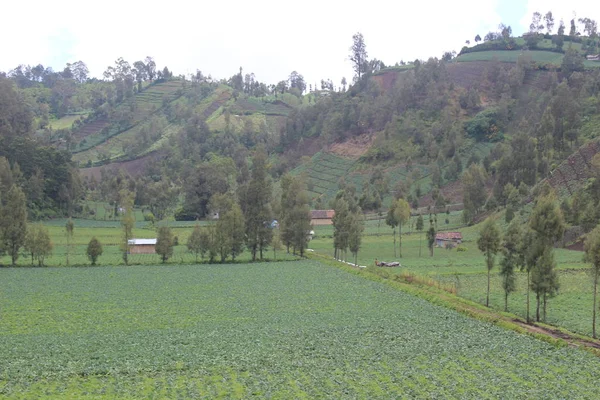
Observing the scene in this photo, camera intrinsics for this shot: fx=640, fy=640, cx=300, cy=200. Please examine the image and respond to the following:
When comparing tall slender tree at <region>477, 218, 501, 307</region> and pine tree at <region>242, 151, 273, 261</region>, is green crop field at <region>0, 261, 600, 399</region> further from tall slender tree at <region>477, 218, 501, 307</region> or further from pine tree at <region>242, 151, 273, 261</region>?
pine tree at <region>242, 151, 273, 261</region>

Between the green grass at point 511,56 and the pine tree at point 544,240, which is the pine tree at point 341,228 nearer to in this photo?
the pine tree at point 544,240

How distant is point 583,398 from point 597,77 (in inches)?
4817

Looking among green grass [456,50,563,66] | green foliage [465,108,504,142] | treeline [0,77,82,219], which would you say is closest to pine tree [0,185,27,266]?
treeline [0,77,82,219]

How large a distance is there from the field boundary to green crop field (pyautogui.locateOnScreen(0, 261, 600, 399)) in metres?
0.93

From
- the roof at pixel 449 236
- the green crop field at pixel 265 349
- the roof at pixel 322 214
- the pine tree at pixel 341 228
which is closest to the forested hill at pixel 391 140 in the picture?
the roof at pixel 322 214

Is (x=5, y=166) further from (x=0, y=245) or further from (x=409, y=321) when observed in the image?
(x=409, y=321)

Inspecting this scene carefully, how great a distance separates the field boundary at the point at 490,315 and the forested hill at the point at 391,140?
35.0 m

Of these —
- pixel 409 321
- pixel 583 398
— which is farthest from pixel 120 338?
pixel 583 398

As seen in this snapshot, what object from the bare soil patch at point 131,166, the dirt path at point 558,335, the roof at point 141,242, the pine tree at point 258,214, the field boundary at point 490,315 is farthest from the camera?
the bare soil patch at point 131,166

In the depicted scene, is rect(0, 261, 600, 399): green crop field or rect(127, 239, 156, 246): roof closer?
rect(0, 261, 600, 399): green crop field

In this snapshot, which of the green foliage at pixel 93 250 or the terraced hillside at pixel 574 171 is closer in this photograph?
the green foliage at pixel 93 250

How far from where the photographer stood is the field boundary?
31388 millimetres

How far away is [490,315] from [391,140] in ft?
353

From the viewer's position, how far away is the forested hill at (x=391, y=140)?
4190 inches
